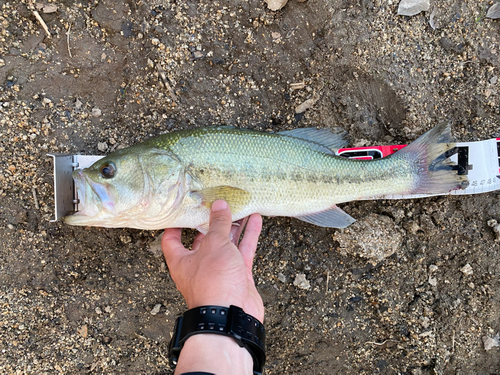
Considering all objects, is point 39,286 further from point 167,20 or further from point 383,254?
point 383,254

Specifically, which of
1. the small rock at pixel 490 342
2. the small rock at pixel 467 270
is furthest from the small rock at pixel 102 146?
the small rock at pixel 490 342

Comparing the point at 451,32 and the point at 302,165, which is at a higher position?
the point at 451,32

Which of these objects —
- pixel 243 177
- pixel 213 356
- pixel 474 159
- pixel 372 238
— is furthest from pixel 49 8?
pixel 474 159

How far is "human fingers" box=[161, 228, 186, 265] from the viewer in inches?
97.8

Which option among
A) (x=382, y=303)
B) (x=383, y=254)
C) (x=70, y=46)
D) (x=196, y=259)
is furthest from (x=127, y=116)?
(x=382, y=303)

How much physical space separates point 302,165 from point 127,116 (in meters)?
1.78

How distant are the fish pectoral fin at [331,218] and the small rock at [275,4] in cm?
204

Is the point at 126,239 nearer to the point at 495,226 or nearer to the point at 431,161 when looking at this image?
the point at 431,161

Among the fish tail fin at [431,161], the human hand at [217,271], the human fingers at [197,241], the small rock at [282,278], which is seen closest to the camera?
the human hand at [217,271]

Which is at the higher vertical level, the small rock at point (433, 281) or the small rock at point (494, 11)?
the small rock at point (494, 11)

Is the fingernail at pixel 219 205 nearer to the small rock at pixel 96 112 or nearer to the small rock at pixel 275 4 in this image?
the small rock at pixel 96 112

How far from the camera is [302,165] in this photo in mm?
2654

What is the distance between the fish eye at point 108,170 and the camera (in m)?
2.41

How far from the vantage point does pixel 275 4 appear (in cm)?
304
